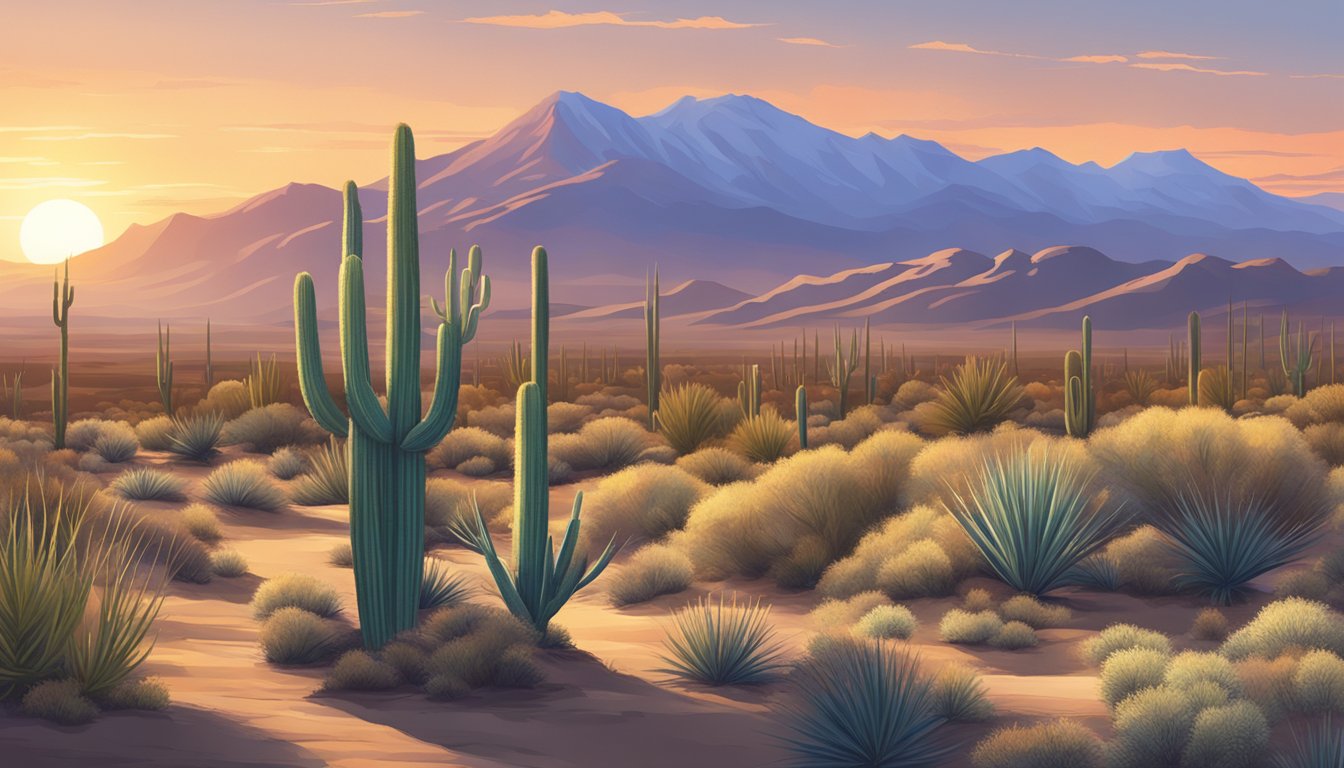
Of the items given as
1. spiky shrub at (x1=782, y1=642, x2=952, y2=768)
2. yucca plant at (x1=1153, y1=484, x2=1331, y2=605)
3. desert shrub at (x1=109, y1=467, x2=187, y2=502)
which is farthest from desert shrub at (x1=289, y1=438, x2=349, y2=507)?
spiky shrub at (x1=782, y1=642, x2=952, y2=768)

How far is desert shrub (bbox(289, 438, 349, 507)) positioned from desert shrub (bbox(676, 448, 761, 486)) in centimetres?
592

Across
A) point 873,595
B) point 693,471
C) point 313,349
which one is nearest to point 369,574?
point 313,349

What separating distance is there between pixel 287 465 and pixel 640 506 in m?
10.1

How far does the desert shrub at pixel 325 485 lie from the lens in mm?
24547

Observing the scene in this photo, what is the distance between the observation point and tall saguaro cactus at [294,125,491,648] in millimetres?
11680

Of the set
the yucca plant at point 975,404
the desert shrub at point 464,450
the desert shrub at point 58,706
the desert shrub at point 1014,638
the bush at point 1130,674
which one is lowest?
the desert shrub at point 1014,638

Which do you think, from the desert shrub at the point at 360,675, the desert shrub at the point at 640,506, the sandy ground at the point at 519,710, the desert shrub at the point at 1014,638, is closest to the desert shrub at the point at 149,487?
the desert shrub at the point at 640,506

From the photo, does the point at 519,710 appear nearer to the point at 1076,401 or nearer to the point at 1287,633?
the point at 1287,633

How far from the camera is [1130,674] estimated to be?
10.2 meters

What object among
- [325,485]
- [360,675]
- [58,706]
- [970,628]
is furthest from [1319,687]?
[325,485]

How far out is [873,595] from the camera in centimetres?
1475

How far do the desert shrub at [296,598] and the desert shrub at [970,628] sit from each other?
6.09 meters

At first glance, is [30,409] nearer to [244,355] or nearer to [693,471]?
[693,471]

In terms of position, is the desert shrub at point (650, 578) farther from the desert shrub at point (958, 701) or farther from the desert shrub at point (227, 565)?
the desert shrub at point (958, 701)
